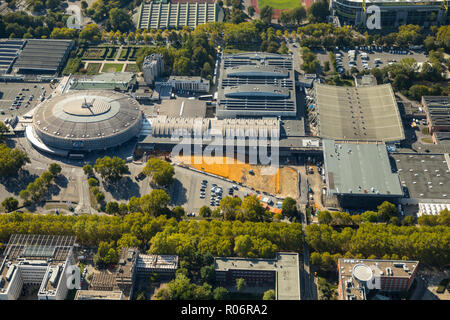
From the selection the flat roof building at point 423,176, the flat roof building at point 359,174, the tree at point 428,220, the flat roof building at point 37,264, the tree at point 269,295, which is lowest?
the flat roof building at point 423,176

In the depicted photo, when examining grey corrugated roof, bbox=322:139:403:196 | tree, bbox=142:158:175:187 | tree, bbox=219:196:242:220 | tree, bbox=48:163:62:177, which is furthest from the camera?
tree, bbox=48:163:62:177

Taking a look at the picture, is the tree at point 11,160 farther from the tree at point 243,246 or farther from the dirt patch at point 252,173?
the tree at point 243,246

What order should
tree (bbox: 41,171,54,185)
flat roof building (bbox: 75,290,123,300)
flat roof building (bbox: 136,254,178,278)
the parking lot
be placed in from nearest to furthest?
flat roof building (bbox: 75,290,123,300), flat roof building (bbox: 136,254,178,278), the parking lot, tree (bbox: 41,171,54,185)

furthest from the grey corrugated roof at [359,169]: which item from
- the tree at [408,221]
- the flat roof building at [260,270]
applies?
the flat roof building at [260,270]

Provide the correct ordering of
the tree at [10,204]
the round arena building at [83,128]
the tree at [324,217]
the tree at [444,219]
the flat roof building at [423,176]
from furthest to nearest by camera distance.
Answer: the round arena building at [83,128] → the flat roof building at [423,176] → the tree at [10,204] → the tree at [324,217] → the tree at [444,219]

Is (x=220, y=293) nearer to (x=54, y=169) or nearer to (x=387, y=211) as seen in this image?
(x=387, y=211)

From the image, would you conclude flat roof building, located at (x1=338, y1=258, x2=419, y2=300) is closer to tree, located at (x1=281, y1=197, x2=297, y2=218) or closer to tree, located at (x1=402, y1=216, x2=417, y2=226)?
tree, located at (x1=402, y1=216, x2=417, y2=226)

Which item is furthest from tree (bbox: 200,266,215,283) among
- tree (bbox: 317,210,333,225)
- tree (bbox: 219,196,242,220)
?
tree (bbox: 317,210,333,225)
